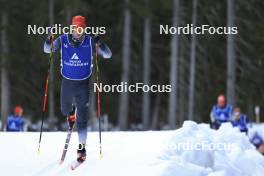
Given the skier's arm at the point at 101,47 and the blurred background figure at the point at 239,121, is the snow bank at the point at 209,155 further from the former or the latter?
the blurred background figure at the point at 239,121

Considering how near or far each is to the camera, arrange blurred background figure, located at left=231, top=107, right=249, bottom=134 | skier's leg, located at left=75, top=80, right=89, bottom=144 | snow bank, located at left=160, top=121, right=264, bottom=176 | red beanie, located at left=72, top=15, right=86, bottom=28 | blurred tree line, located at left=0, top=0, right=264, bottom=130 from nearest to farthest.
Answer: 1. red beanie, located at left=72, top=15, right=86, bottom=28
2. skier's leg, located at left=75, top=80, right=89, bottom=144
3. snow bank, located at left=160, top=121, right=264, bottom=176
4. blurred background figure, located at left=231, top=107, right=249, bottom=134
5. blurred tree line, located at left=0, top=0, right=264, bottom=130

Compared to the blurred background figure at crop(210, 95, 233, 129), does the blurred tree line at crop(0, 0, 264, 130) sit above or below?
above

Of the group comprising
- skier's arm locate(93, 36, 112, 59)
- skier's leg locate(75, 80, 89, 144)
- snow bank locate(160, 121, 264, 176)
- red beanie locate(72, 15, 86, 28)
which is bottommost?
snow bank locate(160, 121, 264, 176)

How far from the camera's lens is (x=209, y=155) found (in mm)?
11672

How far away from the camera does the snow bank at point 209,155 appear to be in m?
10.2

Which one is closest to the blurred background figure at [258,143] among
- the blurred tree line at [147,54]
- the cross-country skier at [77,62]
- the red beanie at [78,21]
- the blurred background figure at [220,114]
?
the blurred background figure at [220,114]

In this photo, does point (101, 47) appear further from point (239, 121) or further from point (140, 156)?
point (239, 121)

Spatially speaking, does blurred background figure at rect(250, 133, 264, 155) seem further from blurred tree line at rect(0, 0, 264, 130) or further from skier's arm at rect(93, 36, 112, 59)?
skier's arm at rect(93, 36, 112, 59)

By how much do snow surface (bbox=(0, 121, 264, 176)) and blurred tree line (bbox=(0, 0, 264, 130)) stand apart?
58.6ft

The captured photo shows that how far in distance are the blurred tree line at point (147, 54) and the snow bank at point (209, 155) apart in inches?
687

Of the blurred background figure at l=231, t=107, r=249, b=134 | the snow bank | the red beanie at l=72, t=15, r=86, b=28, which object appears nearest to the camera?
the red beanie at l=72, t=15, r=86, b=28

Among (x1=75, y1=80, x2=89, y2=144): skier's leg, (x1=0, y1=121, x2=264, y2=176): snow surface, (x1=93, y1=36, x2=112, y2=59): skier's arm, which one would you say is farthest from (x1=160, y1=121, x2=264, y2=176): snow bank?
(x1=93, y1=36, x2=112, y2=59): skier's arm

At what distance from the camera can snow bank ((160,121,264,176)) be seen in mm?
10248

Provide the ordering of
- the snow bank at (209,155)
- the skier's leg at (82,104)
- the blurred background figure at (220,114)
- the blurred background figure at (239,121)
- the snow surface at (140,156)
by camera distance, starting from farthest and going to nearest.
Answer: the blurred background figure at (239,121)
the blurred background figure at (220,114)
the snow bank at (209,155)
the skier's leg at (82,104)
the snow surface at (140,156)
